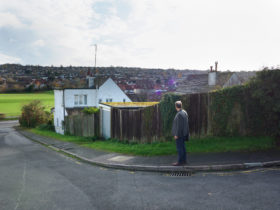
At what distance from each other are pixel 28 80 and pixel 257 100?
116859mm

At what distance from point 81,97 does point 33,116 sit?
14858 mm

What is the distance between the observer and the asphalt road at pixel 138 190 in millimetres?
4746

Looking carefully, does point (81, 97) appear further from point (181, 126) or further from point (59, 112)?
point (181, 126)

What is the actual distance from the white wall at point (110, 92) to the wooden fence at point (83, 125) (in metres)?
15.1

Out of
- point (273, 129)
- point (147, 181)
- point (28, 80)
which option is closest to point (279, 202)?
point (147, 181)

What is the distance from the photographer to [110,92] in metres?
40.7

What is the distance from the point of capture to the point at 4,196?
217 inches

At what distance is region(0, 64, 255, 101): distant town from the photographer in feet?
92.2

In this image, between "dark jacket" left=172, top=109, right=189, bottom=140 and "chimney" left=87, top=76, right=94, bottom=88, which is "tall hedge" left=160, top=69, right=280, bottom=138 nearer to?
"dark jacket" left=172, top=109, right=189, bottom=140

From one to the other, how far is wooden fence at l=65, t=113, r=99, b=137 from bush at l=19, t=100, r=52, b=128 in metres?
22.8

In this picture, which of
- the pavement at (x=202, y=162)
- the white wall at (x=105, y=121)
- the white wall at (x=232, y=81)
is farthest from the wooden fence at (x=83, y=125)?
the white wall at (x=232, y=81)

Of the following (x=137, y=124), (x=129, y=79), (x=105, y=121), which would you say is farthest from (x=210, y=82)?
(x=129, y=79)

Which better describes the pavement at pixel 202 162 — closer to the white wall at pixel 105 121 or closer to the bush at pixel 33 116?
the white wall at pixel 105 121

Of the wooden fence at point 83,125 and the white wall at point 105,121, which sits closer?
the white wall at point 105,121
